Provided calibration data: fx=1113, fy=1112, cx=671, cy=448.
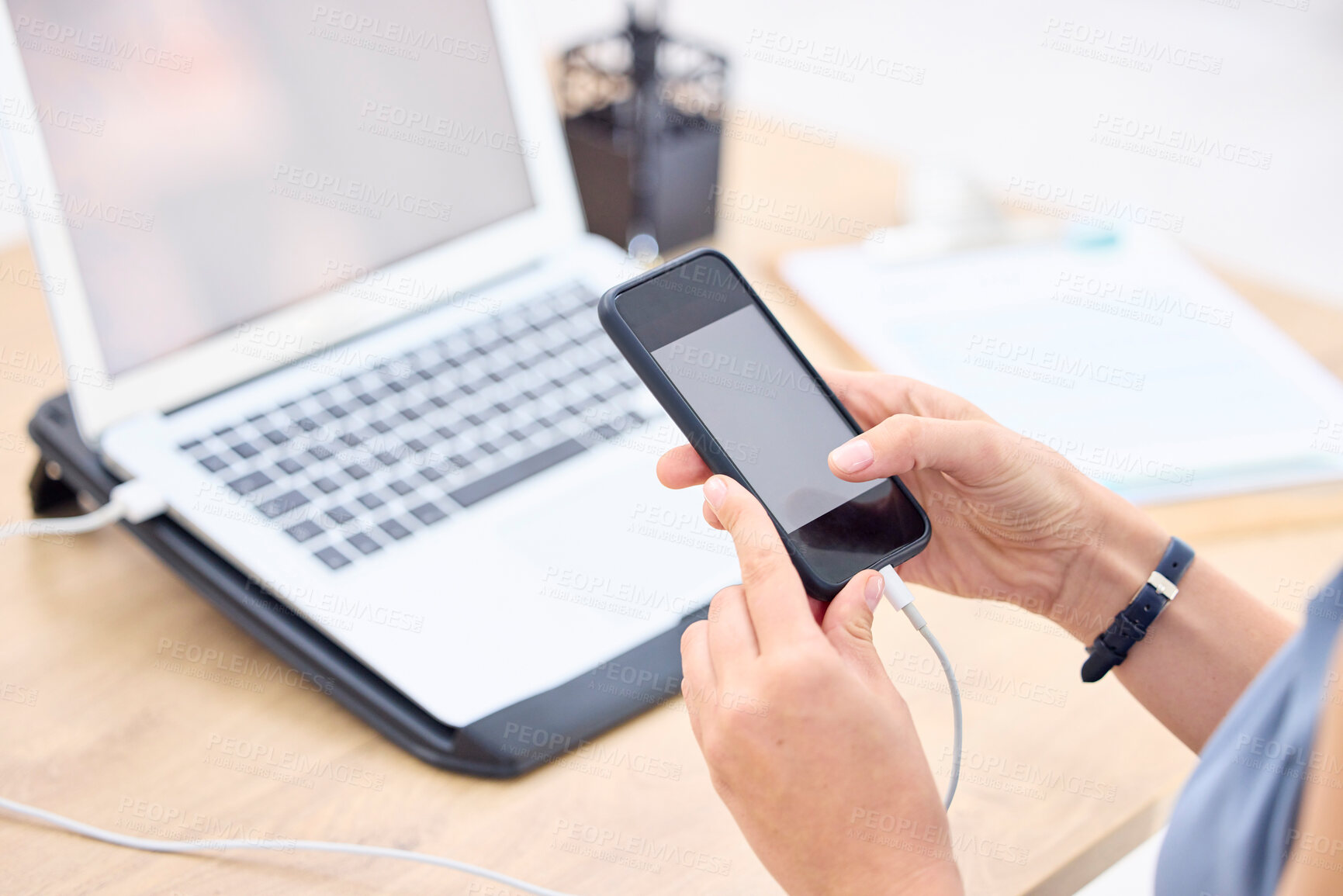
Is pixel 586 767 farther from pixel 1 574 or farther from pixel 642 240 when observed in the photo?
pixel 642 240

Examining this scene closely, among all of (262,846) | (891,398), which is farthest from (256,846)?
(891,398)

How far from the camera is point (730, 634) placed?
1.67ft

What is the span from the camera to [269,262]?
756 millimetres

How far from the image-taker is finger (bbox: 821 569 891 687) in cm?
51

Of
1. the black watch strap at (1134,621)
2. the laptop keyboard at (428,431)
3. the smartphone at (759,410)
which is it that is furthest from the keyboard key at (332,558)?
the black watch strap at (1134,621)

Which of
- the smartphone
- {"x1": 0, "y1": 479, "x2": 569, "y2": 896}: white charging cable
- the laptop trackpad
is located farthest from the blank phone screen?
{"x1": 0, "y1": 479, "x2": 569, "y2": 896}: white charging cable

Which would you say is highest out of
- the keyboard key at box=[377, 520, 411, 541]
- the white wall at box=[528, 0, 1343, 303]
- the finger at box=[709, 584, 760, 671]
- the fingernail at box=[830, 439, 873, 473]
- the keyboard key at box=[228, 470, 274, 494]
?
the keyboard key at box=[228, 470, 274, 494]

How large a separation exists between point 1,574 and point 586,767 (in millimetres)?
398

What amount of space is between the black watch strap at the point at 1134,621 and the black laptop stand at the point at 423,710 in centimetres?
23

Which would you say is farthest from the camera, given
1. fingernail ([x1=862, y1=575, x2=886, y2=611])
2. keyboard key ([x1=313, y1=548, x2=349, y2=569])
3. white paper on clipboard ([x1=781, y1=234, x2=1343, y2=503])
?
white paper on clipboard ([x1=781, y1=234, x2=1343, y2=503])

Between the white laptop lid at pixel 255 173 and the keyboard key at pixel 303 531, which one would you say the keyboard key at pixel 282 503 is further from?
the white laptop lid at pixel 255 173

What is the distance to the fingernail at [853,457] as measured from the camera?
1.86ft

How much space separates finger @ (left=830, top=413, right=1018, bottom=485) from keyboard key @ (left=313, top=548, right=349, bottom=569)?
29 centimetres

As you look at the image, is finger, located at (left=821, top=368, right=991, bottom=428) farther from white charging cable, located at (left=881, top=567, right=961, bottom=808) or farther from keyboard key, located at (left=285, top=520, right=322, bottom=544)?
keyboard key, located at (left=285, top=520, right=322, bottom=544)
